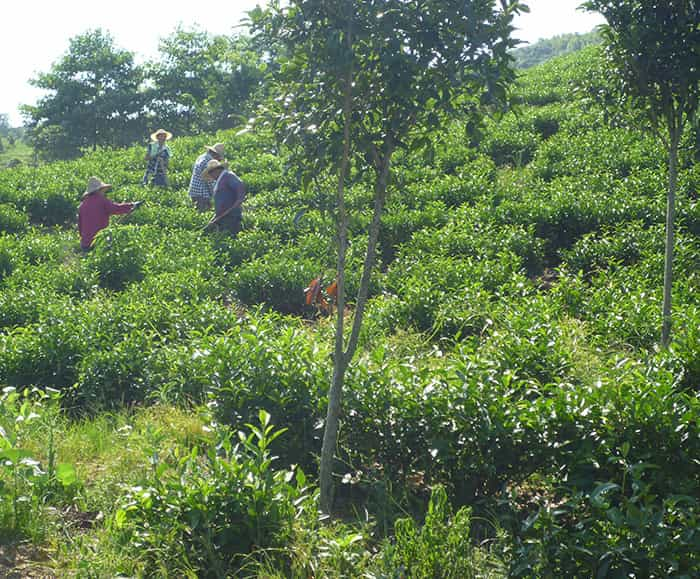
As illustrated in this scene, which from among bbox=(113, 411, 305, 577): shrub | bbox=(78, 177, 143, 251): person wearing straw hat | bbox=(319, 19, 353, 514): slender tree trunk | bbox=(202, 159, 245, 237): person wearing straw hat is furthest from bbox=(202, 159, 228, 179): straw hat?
bbox=(113, 411, 305, 577): shrub

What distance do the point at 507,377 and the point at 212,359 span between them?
7.12ft

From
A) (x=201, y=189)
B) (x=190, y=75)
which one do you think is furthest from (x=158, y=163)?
(x=190, y=75)

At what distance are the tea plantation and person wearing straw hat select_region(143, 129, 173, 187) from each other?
4.38 m

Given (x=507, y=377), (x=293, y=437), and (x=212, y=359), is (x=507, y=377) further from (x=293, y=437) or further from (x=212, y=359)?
(x=212, y=359)

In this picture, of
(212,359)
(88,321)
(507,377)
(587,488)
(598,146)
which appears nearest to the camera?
(587,488)

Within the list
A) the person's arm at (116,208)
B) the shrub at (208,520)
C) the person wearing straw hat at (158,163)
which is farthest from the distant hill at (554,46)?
the shrub at (208,520)

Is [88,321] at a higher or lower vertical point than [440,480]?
higher

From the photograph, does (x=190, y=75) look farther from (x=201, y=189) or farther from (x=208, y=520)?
(x=208, y=520)

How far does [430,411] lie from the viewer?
167 inches

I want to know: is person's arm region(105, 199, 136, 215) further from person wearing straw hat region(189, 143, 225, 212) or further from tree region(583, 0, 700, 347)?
tree region(583, 0, 700, 347)

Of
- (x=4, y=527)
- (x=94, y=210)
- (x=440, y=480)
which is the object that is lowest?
(x=440, y=480)

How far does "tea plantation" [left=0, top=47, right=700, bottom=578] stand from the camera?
Answer: 3541 mm

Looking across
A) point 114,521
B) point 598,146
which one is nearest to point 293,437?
point 114,521

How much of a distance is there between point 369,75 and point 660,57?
2824mm
